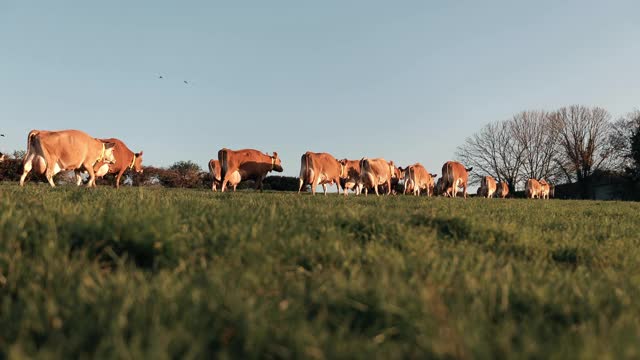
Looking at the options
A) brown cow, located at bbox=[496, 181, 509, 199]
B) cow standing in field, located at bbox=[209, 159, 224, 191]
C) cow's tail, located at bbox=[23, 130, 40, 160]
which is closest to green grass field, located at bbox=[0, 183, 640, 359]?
cow's tail, located at bbox=[23, 130, 40, 160]

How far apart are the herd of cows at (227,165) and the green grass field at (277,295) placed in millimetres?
11099

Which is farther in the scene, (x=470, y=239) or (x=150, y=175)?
(x=150, y=175)

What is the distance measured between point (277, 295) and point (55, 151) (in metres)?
13.6

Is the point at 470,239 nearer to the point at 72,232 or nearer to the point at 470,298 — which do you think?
the point at 470,298

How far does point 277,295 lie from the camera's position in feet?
7.80

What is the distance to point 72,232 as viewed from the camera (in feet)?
10.2

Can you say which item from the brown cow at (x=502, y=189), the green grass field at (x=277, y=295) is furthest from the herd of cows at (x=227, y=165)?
the green grass field at (x=277, y=295)

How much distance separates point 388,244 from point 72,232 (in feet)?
7.85

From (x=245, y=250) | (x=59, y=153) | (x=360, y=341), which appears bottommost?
(x=360, y=341)

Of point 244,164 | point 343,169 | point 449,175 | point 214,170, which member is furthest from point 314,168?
point 449,175

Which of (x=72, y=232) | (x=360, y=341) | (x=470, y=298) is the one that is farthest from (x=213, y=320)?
(x=72, y=232)

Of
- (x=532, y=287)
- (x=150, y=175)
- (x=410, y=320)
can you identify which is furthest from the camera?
(x=150, y=175)

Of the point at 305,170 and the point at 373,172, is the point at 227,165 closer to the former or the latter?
the point at 305,170

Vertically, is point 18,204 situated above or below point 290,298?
above
